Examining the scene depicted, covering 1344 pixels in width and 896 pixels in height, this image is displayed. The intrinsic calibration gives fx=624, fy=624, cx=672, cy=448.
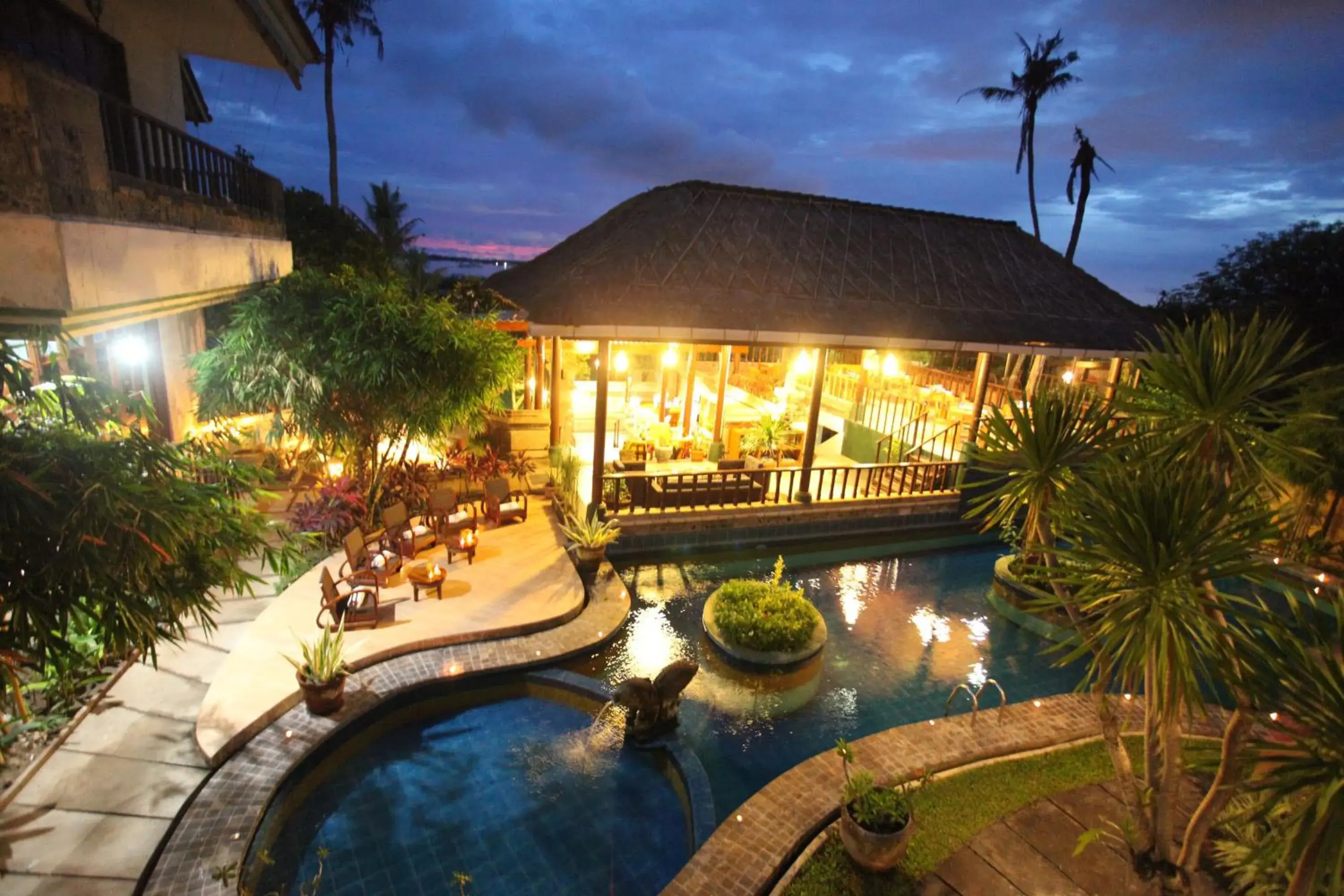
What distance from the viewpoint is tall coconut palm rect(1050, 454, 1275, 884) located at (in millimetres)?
4031

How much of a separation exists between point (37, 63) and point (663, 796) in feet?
24.5

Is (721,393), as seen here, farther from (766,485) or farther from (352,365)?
(352,365)

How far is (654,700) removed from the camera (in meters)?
6.78

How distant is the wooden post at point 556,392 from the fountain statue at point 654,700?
256 inches

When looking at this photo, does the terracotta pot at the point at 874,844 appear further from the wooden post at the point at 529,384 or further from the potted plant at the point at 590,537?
the wooden post at the point at 529,384

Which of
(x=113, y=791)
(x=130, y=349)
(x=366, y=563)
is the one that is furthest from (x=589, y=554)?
(x=130, y=349)

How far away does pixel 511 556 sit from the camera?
10.2m

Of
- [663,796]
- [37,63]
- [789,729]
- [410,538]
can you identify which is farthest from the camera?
[410,538]

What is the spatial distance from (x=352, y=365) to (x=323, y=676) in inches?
182

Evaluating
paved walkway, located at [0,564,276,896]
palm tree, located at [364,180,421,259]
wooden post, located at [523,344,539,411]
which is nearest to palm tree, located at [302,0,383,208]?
palm tree, located at [364,180,421,259]

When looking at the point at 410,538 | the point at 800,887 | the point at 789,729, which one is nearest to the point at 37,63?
the point at 410,538

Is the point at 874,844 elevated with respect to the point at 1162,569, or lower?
Answer: lower

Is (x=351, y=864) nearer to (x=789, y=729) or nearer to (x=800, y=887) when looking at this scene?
(x=800, y=887)

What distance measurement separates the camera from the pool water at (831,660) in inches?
279
